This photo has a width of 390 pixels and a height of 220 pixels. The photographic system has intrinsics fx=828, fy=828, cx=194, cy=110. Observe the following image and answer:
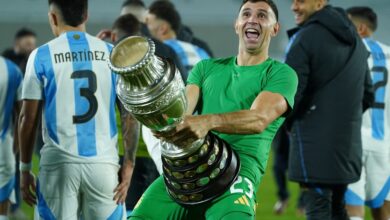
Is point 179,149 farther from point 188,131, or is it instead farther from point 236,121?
point 236,121

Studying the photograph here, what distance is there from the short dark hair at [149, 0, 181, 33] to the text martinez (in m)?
2.54

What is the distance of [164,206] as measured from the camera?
3746 millimetres

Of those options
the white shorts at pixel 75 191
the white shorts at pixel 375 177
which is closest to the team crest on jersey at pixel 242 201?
the white shorts at pixel 75 191

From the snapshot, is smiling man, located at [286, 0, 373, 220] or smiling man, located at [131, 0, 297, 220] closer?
smiling man, located at [131, 0, 297, 220]

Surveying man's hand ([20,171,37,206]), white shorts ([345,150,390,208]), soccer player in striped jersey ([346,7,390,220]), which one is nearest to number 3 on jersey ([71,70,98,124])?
man's hand ([20,171,37,206])

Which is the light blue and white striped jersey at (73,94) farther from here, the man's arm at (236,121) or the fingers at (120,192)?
the man's arm at (236,121)

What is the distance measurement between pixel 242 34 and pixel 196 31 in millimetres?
18381

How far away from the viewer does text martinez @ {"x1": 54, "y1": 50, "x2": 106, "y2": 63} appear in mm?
4883

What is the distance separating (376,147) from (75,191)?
3038 mm

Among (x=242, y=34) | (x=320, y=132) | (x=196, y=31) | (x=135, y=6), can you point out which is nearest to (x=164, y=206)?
(x=242, y=34)

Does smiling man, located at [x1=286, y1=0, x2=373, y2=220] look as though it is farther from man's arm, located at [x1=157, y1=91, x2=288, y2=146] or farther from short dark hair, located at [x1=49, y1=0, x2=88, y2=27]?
man's arm, located at [x1=157, y1=91, x2=288, y2=146]

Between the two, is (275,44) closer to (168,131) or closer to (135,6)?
(135,6)

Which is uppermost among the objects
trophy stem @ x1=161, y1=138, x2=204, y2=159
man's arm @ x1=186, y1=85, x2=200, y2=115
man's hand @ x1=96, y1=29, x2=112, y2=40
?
trophy stem @ x1=161, y1=138, x2=204, y2=159

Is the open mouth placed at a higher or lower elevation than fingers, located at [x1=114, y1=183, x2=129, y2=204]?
higher
